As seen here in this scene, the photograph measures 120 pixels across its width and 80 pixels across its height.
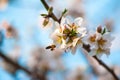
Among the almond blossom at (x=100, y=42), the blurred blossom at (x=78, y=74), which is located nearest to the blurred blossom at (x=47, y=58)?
the blurred blossom at (x=78, y=74)

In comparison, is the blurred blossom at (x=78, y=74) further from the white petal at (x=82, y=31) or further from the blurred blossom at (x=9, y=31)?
the white petal at (x=82, y=31)

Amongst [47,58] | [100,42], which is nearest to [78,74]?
[47,58]

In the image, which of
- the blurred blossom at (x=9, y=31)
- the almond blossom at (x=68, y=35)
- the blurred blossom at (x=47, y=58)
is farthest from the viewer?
the blurred blossom at (x=47, y=58)

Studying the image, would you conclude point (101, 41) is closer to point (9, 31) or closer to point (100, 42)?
point (100, 42)

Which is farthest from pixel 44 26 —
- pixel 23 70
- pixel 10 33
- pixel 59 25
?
pixel 10 33

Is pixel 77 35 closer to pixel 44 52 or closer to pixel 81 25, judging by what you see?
pixel 81 25
